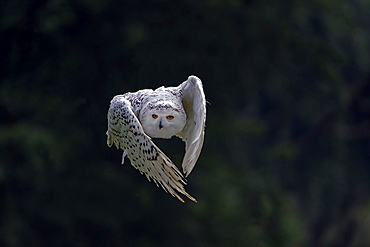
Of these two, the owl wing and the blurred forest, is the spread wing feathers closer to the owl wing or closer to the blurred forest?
the owl wing

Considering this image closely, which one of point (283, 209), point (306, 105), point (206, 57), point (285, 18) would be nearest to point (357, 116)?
point (306, 105)

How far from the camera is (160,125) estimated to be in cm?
396

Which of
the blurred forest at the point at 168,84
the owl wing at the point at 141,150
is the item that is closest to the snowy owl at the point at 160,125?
the owl wing at the point at 141,150

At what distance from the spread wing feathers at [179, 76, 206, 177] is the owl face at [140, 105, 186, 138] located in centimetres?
8

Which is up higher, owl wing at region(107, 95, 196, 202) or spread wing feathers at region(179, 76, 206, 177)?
spread wing feathers at region(179, 76, 206, 177)

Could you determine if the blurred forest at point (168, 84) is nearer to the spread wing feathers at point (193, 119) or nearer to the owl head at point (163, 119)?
the spread wing feathers at point (193, 119)

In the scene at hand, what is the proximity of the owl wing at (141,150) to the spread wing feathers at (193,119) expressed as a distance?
74 millimetres

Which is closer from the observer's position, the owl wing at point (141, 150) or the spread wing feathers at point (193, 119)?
the owl wing at point (141, 150)

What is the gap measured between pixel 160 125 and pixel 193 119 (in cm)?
27

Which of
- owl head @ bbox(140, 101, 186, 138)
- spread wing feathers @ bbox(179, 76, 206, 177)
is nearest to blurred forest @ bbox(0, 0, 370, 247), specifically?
spread wing feathers @ bbox(179, 76, 206, 177)

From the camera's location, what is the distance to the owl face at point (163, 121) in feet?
13.0

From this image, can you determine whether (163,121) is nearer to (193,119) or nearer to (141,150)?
(141,150)

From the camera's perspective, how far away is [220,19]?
1188cm

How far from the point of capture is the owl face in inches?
156
